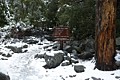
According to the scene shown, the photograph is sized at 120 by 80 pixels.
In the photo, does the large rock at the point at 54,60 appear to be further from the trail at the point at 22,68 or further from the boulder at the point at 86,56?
the boulder at the point at 86,56

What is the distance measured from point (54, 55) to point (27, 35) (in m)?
10.0

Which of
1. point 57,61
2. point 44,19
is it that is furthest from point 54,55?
point 44,19

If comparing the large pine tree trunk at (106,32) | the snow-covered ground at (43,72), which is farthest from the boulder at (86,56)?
the large pine tree trunk at (106,32)

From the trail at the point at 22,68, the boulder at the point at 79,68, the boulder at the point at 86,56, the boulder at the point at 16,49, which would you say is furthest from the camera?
the boulder at the point at 16,49

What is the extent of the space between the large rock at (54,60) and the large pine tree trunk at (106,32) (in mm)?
1920

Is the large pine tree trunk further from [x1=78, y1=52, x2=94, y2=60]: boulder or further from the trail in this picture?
the trail

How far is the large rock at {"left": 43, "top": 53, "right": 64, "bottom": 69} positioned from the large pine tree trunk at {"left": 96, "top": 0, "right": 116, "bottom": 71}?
75.6 inches

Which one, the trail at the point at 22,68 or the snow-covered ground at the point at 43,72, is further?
the trail at the point at 22,68

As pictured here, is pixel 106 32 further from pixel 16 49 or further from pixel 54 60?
pixel 16 49

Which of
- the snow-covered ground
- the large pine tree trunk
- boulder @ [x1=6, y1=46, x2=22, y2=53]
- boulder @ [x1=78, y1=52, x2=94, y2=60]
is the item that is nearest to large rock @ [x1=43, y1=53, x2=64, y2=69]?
the snow-covered ground

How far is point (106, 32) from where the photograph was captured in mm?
8672

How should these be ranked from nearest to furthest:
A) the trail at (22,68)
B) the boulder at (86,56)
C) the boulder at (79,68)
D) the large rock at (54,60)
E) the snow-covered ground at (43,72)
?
1. the snow-covered ground at (43,72)
2. the boulder at (79,68)
3. the trail at (22,68)
4. the large rock at (54,60)
5. the boulder at (86,56)

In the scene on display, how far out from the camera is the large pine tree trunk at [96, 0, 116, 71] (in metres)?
8.63

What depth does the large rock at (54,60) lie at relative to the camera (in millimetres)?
9966
